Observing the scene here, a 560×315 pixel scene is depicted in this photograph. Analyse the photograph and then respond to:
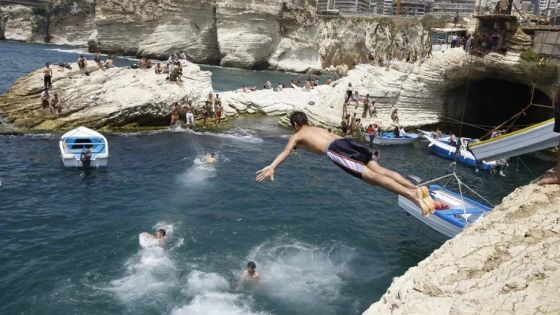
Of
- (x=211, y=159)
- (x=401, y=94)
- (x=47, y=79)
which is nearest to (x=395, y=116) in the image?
(x=401, y=94)

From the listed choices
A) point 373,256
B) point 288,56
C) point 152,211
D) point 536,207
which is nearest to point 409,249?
point 373,256

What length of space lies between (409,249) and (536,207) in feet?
40.2

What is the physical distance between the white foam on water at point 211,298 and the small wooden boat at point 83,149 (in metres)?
11.2

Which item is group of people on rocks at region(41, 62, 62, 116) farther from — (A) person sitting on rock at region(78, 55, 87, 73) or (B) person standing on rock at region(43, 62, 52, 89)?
(A) person sitting on rock at region(78, 55, 87, 73)

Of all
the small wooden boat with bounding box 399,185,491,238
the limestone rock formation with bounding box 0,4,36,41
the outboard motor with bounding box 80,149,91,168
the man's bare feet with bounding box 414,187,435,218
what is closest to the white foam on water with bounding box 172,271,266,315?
the small wooden boat with bounding box 399,185,491,238

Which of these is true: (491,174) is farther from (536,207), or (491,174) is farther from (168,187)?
(536,207)

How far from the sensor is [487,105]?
129 ft

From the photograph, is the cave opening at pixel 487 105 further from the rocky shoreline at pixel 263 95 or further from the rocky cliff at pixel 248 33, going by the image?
the rocky cliff at pixel 248 33

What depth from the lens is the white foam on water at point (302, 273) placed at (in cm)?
1345

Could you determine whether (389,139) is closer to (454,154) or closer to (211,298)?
(454,154)

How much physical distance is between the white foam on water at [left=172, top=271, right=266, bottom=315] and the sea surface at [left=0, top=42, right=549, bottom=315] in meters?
0.04

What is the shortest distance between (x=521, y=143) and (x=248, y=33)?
62208 mm

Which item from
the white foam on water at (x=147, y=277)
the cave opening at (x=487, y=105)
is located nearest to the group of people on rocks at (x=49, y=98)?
the white foam on water at (x=147, y=277)

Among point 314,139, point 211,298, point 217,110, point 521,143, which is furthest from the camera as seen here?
point 217,110
